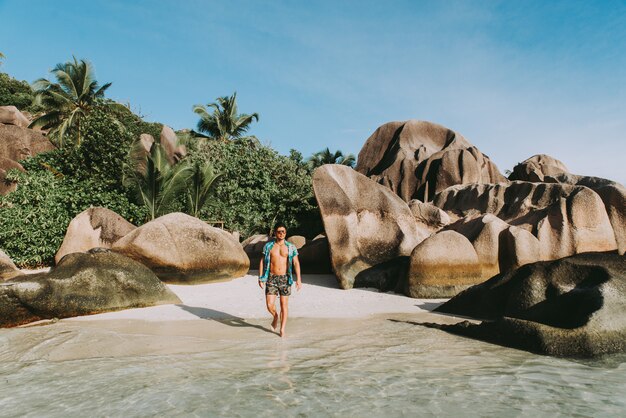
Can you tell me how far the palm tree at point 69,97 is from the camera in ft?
85.1

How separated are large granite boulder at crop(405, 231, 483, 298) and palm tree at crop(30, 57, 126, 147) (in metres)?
22.9

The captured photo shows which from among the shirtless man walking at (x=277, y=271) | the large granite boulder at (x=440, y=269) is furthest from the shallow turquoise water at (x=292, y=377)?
the large granite boulder at (x=440, y=269)

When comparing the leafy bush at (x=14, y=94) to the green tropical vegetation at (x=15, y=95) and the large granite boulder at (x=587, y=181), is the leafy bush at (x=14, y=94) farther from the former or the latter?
the large granite boulder at (x=587, y=181)

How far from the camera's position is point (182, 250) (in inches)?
435

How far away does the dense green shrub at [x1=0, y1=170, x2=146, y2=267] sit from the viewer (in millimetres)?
13227

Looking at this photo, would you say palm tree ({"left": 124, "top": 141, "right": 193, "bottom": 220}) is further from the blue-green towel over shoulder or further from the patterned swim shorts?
the patterned swim shorts

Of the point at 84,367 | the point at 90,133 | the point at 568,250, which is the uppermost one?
the point at 90,133

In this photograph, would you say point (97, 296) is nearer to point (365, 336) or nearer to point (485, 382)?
point (365, 336)

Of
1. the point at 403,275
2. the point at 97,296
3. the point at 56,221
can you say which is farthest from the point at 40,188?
the point at 403,275

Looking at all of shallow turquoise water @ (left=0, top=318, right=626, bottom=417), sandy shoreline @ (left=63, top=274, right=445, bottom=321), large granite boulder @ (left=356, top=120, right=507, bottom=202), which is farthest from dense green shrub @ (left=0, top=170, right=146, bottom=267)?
large granite boulder @ (left=356, top=120, right=507, bottom=202)

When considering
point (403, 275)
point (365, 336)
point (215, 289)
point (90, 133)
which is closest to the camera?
point (365, 336)

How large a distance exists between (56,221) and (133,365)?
35.9 feet

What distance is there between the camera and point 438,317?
7461 millimetres

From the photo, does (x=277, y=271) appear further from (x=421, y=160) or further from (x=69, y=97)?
(x=69, y=97)
